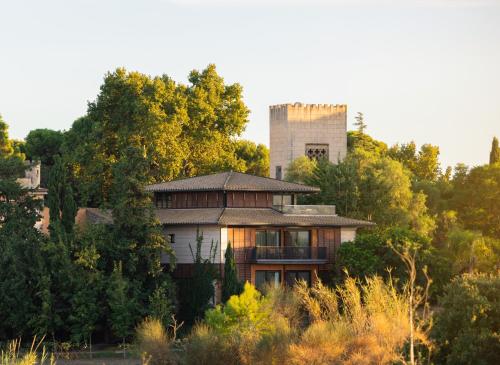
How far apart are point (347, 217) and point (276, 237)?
927 centimetres

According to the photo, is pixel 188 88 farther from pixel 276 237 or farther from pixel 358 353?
pixel 358 353

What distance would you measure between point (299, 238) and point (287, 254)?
Result: 1647mm

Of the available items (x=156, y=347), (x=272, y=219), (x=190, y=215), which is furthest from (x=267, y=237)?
(x=156, y=347)

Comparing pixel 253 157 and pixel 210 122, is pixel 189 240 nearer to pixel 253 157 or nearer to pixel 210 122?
pixel 210 122

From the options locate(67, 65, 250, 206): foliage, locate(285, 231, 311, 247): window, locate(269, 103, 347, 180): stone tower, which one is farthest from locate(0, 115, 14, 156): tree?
locate(285, 231, 311, 247): window

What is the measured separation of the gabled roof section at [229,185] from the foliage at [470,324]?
25827 millimetres

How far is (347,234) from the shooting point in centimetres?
6372

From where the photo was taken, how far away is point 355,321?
42250mm

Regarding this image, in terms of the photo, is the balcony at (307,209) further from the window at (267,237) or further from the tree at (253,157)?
the tree at (253,157)

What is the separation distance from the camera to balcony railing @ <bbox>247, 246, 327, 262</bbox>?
61.2 m

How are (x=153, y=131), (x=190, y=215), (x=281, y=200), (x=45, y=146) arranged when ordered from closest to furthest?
(x=190, y=215)
(x=281, y=200)
(x=153, y=131)
(x=45, y=146)

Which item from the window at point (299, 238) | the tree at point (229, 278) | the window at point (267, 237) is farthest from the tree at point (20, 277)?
the window at point (299, 238)

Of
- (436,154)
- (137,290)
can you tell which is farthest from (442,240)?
(137,290)

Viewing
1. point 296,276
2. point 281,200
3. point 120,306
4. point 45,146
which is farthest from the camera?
point 45,146
